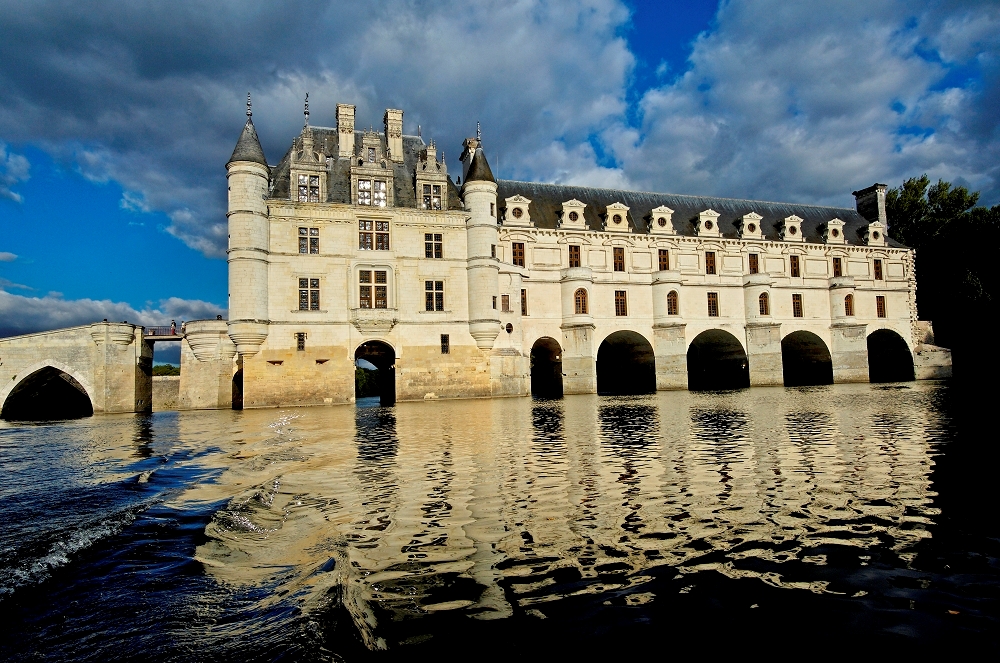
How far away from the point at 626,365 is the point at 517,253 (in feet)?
40.9

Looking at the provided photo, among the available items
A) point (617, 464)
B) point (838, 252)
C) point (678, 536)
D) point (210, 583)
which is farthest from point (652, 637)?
point (838, 252)

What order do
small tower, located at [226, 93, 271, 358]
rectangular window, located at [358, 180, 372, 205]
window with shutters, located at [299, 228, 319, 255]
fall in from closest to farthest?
1. small tower, located at [226, 93, 271, 358]
2. window with shutters, located at [299, 228, 319, 255]
3. rectangular window, located at [358, 180, 372, 205]

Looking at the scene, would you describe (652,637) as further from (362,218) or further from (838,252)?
(838,252)

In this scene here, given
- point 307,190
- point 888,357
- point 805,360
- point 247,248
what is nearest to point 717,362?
point 805,360

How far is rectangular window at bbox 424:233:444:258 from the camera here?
32.4 m

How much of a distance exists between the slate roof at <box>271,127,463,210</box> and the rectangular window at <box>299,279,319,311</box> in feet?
14.8

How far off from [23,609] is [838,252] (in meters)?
50.3

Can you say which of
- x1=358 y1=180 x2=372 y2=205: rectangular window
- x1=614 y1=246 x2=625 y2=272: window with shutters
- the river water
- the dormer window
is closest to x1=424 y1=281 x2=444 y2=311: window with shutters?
x1=358 y1=180 x2=372 y2=205: rectangular window

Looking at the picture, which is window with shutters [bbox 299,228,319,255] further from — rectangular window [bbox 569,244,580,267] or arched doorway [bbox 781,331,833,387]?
arched doorway [bbox 781,331,833,387]

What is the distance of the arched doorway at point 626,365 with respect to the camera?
39.7 metres

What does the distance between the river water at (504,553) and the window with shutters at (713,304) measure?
3129 cm

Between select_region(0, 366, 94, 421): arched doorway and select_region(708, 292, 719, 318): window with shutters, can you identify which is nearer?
select_region(0, 366, 94, 421): arched doorway

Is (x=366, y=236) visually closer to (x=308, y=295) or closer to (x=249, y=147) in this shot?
(x=308, y=295)


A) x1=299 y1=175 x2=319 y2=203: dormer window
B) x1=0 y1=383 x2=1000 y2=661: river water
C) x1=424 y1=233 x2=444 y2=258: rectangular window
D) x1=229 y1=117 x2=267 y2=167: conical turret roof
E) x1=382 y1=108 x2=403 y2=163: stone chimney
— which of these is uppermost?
x1=382 y1=108 x2=403 y2=163: stone chimney
